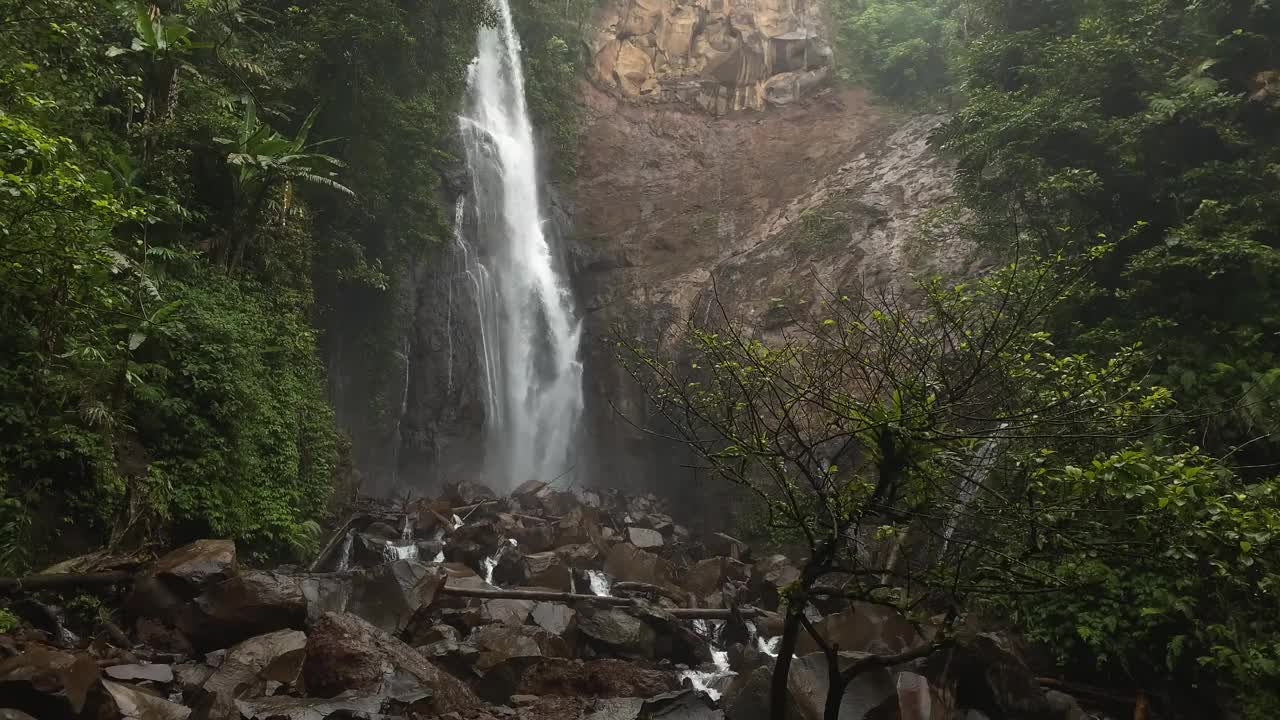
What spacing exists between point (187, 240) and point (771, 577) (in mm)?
11709

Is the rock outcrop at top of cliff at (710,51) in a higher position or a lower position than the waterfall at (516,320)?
higher

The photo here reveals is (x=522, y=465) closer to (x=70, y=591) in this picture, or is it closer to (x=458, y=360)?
(x=458, y=360)

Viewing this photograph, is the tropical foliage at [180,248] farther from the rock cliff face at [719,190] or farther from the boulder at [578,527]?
the rock cliff face at [719,190]

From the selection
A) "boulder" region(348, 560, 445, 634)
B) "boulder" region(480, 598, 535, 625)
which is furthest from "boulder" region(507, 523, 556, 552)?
"boulder" region(348, 560, 445, 634)

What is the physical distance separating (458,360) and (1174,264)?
18.9 metres

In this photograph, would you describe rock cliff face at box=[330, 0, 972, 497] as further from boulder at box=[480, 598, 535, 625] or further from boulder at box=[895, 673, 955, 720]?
boulder at box=[895, 673, 955, 720]

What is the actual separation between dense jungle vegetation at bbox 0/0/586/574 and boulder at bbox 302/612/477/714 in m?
2.86

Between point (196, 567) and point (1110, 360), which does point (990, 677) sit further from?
point (196, 567)

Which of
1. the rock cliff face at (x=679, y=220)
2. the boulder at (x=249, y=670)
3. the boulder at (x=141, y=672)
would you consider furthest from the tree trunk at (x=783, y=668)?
the rock cliff face at (x=679, y=220)

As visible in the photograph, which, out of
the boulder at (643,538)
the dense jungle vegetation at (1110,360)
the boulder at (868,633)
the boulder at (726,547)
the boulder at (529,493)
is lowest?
the boulder at (726,547)

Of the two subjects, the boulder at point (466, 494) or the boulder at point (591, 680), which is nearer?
the boulder at point (591, 680)

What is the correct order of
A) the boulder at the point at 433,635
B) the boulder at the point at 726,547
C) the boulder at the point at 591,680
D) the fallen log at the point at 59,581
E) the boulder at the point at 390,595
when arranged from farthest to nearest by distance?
1. the boulder at the point at 726,547
2. the boulder at the point at 390,595
3. the boulder at the point at 433,635
4. the boulder at the point at 591,680
5. the fallen log at the point at 59,581

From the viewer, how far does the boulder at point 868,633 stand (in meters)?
8.78

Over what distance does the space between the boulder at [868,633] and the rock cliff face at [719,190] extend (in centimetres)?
1204
